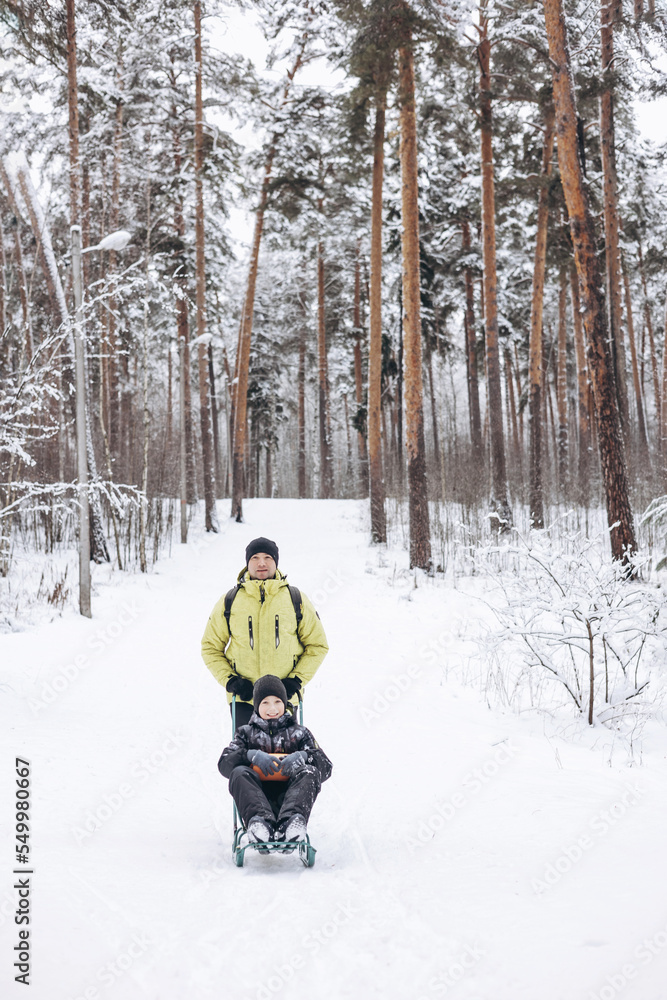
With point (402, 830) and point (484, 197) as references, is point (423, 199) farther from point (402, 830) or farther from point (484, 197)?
point (402, 830)

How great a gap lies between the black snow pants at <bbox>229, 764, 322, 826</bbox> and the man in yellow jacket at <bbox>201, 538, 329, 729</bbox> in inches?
20.8

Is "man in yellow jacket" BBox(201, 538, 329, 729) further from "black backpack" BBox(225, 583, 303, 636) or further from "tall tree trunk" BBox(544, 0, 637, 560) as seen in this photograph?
"tall tree trunk" BBox(544, 0, 637, 560)

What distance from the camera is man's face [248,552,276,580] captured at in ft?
14.5

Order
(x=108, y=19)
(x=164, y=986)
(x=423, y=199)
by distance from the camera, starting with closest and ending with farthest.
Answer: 1. (x=164, y=986)
2. (x=108, y=19)
3. (x=423, y=199)

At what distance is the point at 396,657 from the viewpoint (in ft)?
28.0

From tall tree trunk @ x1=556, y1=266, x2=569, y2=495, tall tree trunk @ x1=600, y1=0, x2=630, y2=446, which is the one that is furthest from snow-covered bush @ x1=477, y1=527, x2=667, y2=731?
tall tree trunk @ x1=556, y1=266, x2=569, y2=495

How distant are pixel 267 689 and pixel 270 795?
Result: 0.62 metres

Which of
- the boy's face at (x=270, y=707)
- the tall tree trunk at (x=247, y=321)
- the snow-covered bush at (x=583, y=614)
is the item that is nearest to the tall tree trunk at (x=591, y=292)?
the snow-covered bush at (x=583, y=614)

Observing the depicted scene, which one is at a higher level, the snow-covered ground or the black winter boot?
the black winter boot

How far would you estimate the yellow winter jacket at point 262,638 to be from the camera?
4305mm

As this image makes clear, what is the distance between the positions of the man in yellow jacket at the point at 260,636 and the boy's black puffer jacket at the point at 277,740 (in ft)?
0.82

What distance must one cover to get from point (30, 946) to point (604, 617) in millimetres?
4387

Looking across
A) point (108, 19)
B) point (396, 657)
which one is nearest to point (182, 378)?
point (108, 19)

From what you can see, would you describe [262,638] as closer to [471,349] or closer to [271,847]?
[271,847]
